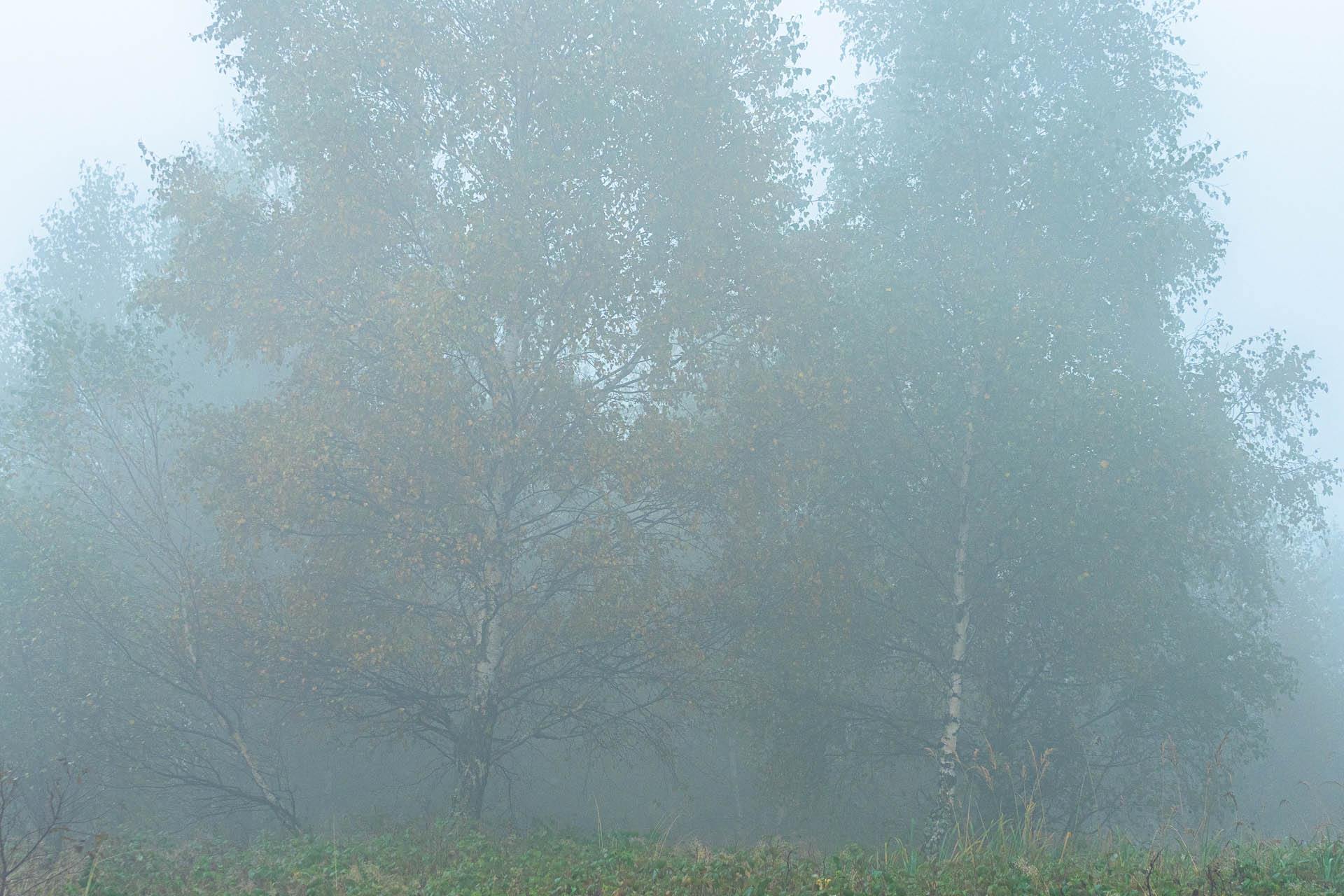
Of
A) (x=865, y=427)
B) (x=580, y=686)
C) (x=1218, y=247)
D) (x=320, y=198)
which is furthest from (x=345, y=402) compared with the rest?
(x=1218, y=247)

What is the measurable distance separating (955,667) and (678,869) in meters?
7.63

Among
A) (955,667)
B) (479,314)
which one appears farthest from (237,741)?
(955,667)

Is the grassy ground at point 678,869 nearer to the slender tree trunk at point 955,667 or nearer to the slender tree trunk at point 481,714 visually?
the slender tree trunk at point 481,714

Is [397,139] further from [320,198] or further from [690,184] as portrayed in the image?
[690,184]

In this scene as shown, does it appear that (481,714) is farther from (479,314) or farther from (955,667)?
(955,667)

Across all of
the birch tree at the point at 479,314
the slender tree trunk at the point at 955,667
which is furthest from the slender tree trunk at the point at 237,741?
the slender tree trunk at the point at 955,667

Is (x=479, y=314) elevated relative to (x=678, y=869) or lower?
elevated

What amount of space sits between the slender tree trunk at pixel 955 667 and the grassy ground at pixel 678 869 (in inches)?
145

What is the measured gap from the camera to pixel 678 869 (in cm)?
780

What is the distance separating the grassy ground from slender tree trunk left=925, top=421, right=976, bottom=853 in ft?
12.0

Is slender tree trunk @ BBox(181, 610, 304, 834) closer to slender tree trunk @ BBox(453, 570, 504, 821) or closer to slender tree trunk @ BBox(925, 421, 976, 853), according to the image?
slender tree trunk @ BBox(453, 570, 504, 821)

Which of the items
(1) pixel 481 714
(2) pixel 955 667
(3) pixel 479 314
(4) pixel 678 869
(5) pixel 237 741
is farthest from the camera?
(5) pixel 237 741

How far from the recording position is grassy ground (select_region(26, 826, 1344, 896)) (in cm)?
660

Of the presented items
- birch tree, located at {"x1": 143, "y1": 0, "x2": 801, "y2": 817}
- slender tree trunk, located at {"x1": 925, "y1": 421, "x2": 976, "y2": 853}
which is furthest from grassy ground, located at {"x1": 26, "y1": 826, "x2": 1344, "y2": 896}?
slender tree trunk, located at {"x1": 925, "y1": 421, "x2": 976, "y2": 853}
